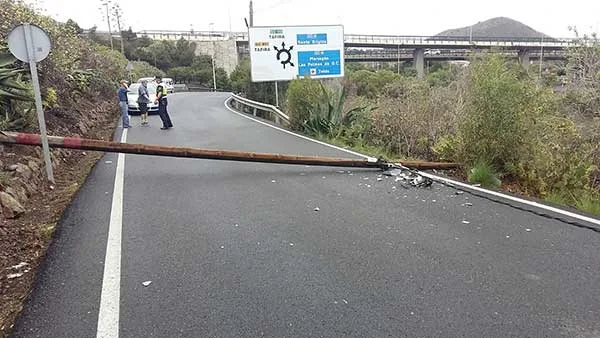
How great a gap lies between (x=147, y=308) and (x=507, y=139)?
6.14 m

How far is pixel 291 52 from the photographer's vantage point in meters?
18.4

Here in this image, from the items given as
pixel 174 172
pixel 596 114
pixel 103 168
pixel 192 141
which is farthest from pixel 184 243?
pixel 596 114

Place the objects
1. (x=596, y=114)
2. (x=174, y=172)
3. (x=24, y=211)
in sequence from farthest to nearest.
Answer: (x=596, y=114), (x=174, y=172), (x=24, y=211)

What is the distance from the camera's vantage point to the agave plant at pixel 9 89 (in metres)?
8.27

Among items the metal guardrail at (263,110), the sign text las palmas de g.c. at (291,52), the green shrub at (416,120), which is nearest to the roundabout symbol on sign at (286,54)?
the sign text las palmas de g.c. at (291,52)

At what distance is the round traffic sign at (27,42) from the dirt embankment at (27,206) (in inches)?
66.5

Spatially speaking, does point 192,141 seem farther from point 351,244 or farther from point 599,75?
point 599,75

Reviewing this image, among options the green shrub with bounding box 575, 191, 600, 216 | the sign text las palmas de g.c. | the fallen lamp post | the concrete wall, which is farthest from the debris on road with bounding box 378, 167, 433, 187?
the concrete wall

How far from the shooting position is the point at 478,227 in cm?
489

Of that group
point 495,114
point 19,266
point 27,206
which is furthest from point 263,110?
point 19,266

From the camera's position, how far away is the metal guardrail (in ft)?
55.2

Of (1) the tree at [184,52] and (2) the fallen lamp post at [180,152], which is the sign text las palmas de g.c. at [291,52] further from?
(1) the tree at [184,52]

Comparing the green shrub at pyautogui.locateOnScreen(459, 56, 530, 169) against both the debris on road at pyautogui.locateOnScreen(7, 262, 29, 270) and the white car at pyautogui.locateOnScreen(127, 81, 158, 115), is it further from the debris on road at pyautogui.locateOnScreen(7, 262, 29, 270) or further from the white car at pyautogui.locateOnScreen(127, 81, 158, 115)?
the white car at pyautogui.locateOnScreen(127, 81, 158, 115)

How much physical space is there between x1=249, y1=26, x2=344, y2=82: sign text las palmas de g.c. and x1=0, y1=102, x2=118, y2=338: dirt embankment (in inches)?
353
